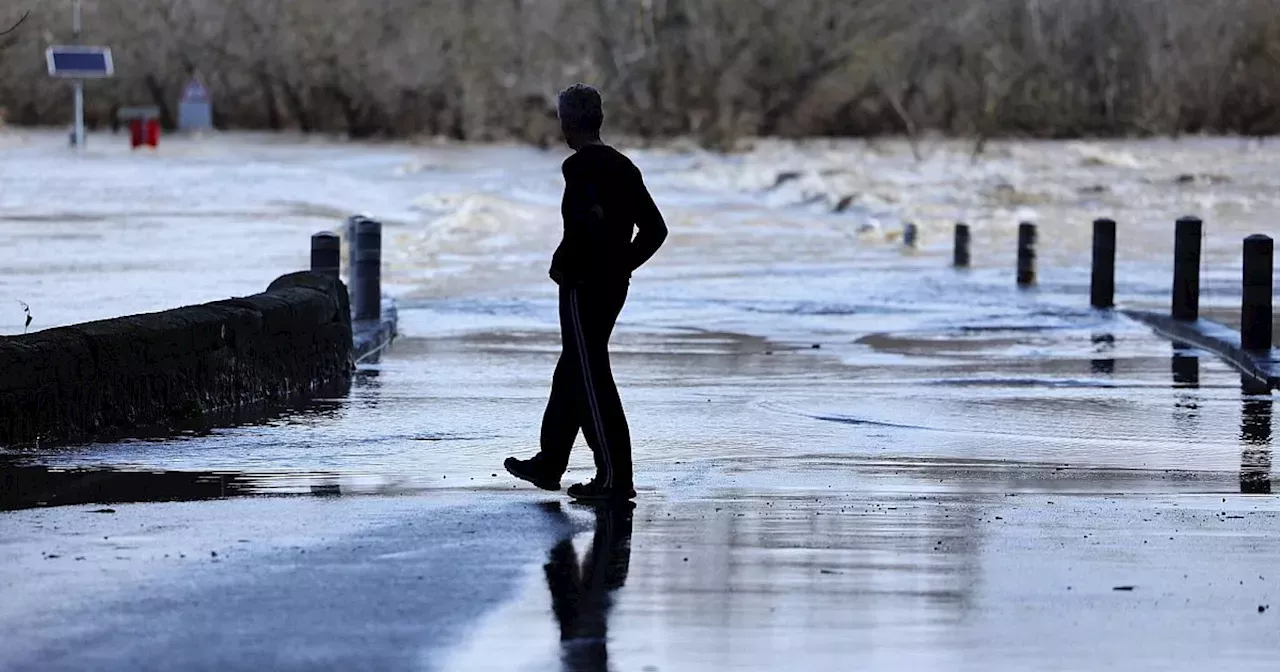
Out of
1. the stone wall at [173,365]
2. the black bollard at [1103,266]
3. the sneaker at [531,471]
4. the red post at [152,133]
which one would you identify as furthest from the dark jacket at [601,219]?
the red post at [152,133]

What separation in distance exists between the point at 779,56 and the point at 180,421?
89.6m

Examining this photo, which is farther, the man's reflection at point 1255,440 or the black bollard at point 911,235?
the black bollard at point 911,235

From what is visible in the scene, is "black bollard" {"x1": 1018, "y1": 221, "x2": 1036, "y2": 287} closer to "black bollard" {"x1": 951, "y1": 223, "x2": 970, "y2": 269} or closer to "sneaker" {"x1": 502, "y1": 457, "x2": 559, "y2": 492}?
"black bollard" {"x1": 951, "y1": 223, "x2": 970, "y2": 269}

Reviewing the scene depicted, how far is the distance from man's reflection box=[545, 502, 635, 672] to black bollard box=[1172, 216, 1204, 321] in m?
11.8

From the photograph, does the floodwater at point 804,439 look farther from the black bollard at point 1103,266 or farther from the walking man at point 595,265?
the black bollard at point 1103,266

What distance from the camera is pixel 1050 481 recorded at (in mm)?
11430

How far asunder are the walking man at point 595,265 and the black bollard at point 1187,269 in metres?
11.4

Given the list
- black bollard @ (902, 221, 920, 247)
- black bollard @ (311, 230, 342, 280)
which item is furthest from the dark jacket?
black bollard @ (902, 221, 920, 247)

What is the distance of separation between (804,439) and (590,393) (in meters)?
3.07

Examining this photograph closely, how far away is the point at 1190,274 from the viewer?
69.8 feet

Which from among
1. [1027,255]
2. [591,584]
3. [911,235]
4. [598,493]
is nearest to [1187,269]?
[1027,255]

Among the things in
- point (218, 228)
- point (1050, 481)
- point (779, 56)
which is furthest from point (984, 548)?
point (779, 56)

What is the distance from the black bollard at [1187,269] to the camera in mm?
20938

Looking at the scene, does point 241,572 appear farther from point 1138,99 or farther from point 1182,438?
point 1138,99
